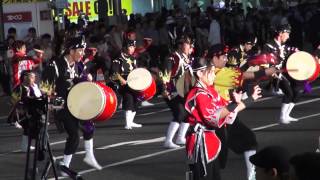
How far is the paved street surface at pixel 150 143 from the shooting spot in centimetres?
1089

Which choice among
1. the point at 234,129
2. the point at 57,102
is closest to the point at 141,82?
the point at 57,102

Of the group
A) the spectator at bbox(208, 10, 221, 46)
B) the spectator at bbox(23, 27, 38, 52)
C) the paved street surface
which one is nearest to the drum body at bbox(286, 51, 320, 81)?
the paved street surface

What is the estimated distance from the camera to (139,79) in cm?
1452

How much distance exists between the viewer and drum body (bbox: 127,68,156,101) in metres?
14.3

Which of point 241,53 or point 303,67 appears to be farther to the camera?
point 241,53

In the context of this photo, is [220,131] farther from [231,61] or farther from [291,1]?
[291,1]

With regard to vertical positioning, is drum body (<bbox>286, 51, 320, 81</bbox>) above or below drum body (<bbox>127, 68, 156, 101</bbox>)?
above

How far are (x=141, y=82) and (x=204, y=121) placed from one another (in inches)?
260

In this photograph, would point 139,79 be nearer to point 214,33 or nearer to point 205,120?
point 205,120

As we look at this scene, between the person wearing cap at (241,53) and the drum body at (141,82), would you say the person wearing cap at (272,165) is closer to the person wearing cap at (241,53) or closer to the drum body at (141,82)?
the drum body at (141,82)

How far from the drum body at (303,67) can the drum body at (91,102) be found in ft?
9.30

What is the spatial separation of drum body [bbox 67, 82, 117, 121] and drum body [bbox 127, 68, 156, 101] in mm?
4066

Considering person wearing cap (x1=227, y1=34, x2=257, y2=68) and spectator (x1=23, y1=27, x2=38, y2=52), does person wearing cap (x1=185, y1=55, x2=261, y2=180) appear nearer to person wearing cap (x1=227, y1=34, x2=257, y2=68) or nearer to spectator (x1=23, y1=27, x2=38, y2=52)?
person wearing cap (x1=227, y1=34, x2=257, y2=68)

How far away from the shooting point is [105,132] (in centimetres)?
1504
